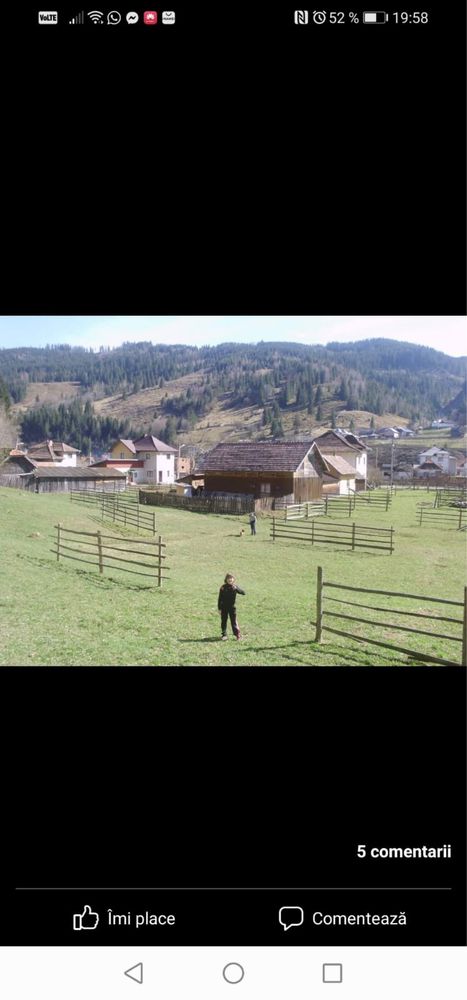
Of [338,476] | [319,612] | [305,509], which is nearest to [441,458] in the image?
[338,476]

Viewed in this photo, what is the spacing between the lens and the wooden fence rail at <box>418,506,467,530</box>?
7.61 m

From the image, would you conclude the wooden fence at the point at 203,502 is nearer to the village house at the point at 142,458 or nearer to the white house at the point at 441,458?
the village house at the point at 142,458

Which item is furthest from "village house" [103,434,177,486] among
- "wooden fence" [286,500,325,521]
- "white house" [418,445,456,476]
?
"white house" [418,445,456,476]

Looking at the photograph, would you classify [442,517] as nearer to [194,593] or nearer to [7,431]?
[194,593]

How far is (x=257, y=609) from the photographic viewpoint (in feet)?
18.2

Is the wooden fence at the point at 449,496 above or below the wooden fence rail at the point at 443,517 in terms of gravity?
above

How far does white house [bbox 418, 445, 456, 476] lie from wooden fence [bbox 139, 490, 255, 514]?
261 centimetres

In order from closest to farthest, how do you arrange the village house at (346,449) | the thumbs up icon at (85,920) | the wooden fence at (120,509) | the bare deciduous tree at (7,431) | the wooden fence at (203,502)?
the thumbs up icon at (85,920) < the bare deciduous tree at (7,431) < the wooden fence at (120,509) < the wooden fence at (203,502) < the village house at (346,449)

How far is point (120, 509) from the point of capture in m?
6.58

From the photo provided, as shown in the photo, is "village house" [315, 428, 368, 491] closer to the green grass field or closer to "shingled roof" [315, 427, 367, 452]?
"shingled roof" [315, 427, 367, 452]

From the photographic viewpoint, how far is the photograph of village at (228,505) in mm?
4715

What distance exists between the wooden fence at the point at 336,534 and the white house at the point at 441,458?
4.25 ft

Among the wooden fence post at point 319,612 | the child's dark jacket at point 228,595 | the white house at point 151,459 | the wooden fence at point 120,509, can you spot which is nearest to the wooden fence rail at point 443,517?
the wooden fence post at point 319,612
